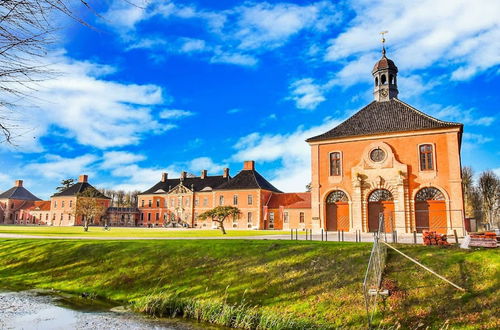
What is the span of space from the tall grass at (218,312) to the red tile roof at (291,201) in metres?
39.1

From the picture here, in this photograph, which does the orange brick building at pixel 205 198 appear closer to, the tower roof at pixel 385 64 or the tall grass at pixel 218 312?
the tower roof at pixel 385 64

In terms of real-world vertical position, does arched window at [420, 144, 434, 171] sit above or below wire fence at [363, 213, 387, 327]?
above

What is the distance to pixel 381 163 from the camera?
2642 centimetres

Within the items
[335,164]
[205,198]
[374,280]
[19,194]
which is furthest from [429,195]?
[19,194]

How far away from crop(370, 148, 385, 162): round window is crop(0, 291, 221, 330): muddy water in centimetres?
2054

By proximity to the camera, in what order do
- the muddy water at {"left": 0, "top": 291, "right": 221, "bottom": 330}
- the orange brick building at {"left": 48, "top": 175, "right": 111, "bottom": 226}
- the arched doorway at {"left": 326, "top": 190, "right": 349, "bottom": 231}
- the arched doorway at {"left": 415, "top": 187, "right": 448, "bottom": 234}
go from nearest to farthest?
1. the muddy water at {"left": 0, "top": 291, "right": 221, "bottom": 330}
2. the arched doorway at {"left": 415, "top": 187, "right": 448, "bottom": 234}
3. the arched doorway at {"left": 326, "top": 190, "right": 349, "bottom": 231}
4. the orange brick building at {"left": 48, "top": 175, "right": 111, "bottom": 226}

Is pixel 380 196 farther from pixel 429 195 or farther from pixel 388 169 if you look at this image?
pixel 429 195

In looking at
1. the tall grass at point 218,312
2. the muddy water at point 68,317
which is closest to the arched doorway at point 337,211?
the tall grass at point 218,312

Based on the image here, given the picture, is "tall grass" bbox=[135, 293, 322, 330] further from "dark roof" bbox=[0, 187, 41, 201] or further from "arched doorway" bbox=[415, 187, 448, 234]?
"dark roof" bbox=[0, 187, 41, 201]

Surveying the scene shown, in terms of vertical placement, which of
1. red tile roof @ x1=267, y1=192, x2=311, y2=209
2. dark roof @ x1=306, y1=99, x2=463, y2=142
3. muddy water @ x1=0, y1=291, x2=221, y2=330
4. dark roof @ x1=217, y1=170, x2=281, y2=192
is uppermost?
dark roof @ x1=306, y1=99, x2=463, y2=142

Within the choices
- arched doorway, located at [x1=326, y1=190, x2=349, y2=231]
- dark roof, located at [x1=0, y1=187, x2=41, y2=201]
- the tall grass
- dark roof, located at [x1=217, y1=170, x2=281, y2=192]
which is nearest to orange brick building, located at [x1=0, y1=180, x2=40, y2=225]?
dark roof, located at [x1=0, y1=187, x2=41, y2=201]

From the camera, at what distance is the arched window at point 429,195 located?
24.7 m

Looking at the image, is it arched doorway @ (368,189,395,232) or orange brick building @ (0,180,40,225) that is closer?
arched doorway @ (368,189,395,232)

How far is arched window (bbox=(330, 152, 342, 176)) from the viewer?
92.1 ft
